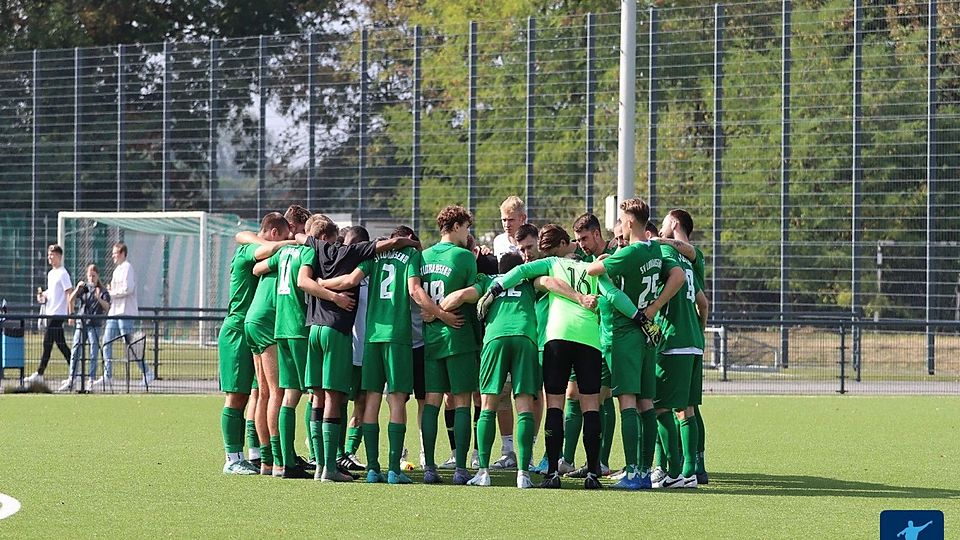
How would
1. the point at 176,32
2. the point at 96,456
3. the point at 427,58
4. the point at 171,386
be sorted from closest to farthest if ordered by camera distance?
the point at 96,456 < the point at 171,386 < the point at 427,58 < the point at 176,32

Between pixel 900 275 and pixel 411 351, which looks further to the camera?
pixel 900 275

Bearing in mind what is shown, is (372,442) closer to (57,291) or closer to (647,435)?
(647,435)

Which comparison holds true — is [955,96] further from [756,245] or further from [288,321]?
[288,321]

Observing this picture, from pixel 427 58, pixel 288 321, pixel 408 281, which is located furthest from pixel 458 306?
pixel 427 58

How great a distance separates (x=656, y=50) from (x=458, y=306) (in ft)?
52.2

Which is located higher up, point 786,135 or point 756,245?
point 786,135

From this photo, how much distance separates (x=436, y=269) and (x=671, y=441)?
214 cm

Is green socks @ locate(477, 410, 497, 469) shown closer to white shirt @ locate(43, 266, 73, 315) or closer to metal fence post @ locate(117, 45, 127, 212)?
white shirt @ locate(43, 266, 73, 315)

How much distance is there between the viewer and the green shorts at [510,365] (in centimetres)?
1143

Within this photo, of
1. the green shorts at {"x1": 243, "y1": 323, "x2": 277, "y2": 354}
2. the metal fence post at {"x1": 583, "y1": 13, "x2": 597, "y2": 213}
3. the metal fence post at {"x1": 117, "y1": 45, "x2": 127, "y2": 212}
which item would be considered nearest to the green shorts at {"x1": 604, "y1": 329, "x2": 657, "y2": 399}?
the green shorts at {"x1": 243, "y1": 323, "x2": 277, "y2": 354}

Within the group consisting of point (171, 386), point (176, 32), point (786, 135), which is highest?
point (176, 32)

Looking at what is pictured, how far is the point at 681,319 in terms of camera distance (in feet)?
38.8

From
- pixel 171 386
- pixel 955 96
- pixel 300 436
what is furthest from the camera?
pixel 955 96

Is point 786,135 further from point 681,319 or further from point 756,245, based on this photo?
point 681,319
